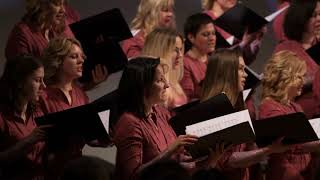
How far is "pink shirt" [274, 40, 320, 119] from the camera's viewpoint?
5352 millimetres

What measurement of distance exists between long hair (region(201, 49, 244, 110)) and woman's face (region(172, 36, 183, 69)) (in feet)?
1.13

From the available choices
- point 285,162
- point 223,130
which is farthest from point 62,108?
point 285,162

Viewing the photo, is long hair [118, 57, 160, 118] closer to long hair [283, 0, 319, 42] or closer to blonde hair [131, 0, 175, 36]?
blonde hair [131, 0, 175, 36]

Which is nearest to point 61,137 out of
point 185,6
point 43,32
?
point 43,32


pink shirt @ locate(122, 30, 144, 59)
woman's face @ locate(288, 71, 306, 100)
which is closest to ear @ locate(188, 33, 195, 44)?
pink shirt @ locate(122, 30, 144, 59)

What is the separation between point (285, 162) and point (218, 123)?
801 millimetres

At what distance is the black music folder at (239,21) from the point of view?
5367 millimetres

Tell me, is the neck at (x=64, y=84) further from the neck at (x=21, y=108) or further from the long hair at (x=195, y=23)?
the long hair at (x=195, y=23)

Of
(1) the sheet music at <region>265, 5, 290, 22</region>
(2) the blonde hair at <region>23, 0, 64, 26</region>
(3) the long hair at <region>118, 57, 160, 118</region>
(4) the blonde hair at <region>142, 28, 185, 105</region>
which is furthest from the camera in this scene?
(1) the sheet music at <region>265, 5, 290, 22</region>

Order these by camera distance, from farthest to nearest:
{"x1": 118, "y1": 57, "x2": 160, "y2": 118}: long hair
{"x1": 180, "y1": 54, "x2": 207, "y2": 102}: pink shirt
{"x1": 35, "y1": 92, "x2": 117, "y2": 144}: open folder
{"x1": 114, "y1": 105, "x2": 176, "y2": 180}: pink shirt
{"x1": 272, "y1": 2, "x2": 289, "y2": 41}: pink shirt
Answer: {"x1": 272, "y1": 2, "x2": 289, "y2": 41}: pink shirt → {"x1": 180, "y1": 54, "x2": 207, "y2": 102}: pink shirt → {"x1": 118, "y1": 57, "x2": 160, "y2": 118}: long hair → {"x1": 114, "y1": 105, "x2": 176, "y2": 180}: pink shirt → {"x1": 35, "y1": 92, "x2": 117, "y2": 144}: open folder

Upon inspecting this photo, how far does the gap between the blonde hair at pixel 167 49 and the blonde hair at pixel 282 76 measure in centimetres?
48

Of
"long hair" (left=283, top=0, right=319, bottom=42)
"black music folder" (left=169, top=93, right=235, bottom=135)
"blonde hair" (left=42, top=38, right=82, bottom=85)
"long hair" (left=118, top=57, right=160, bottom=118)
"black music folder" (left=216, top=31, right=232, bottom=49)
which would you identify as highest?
"blonde hair" (left=42, top=38, right=82, bottom=85)

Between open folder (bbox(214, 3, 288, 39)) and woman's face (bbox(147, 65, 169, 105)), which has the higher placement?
woman's face (bbox(147, 65, 169, 105))

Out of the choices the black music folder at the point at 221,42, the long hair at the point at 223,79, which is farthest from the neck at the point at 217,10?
the long hair at the point at 223,79
